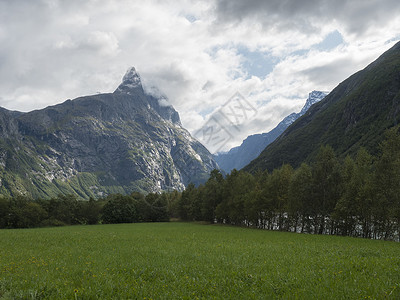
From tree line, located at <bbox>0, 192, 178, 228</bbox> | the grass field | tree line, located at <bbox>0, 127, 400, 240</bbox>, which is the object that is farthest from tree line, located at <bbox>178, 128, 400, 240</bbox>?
tree line, located at <bbox>0, 192, 178, 228</bbox>

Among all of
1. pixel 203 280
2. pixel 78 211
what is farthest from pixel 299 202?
pixel 78 211

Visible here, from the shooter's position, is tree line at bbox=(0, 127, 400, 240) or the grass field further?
tree line at bbox=(0, 127, 400, 240)

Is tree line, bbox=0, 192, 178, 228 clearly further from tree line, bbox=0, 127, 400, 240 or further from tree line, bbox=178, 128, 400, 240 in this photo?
tree line, bbox=178, 128, 400, 240

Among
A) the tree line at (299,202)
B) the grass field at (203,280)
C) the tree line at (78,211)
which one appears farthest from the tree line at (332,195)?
the tree line at (78,211)

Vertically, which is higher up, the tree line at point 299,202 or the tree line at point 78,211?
the tree line at point 299,202

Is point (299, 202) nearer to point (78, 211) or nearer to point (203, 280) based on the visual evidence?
point (203, 280)

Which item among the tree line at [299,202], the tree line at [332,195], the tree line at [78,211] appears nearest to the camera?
the tree line at [332,195]

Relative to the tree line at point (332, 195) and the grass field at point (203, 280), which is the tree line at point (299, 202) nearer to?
the tree line at point (332, 195)

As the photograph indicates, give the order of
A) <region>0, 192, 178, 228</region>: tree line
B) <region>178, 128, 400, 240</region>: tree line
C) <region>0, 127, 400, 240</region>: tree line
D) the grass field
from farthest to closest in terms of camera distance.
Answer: <region>0, 192, 178, 228</region>: tree line, <region>0, 127, 400, 240</region>: tree line, <region>178, 128, 400, 240</region>: tree line, the grass field

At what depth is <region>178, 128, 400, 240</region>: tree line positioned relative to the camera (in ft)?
135

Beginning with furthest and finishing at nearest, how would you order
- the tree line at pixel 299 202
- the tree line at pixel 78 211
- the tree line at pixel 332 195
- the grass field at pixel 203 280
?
1. the tree line at pixel 78 211
2. the tree line at pixel 299 202
3. the tree line at pixel 332 195
4. the grass field at pixel 203 280

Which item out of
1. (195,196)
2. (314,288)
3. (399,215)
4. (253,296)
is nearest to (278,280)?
(314,288)

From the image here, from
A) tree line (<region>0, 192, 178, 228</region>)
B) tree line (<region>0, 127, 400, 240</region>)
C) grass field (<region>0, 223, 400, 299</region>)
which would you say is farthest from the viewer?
tree line (<region>0, 192, 178, 228</region>)

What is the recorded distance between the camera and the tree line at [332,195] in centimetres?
4125
